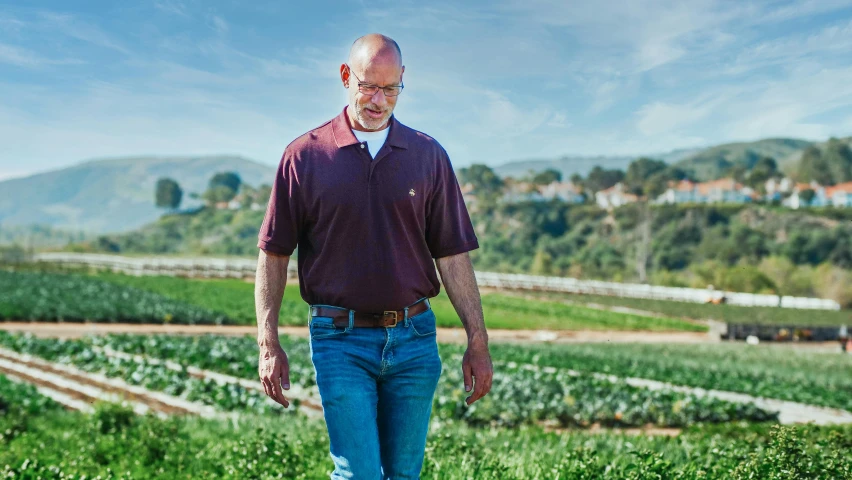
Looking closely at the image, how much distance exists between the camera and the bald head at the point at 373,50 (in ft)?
10.9

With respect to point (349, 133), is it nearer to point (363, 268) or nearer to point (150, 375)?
point (363, 268)

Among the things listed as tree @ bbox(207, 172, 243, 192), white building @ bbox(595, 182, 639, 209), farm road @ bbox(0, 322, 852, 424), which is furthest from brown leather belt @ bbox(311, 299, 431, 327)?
tree @ bbox(207, 172, 243, 192)

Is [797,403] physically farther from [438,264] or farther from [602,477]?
[438,264]

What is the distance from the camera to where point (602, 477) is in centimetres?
461

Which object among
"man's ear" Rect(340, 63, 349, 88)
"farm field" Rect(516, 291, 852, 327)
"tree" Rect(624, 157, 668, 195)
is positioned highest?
"tree" Rect(624, 157, 668, 195)

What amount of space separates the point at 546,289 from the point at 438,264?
51.6 metres

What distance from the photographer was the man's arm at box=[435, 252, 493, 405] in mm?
3559

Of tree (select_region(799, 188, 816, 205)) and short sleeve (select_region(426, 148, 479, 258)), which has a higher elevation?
tree (select_region(799, 188, 816, 205))

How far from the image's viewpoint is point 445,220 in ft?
11.7

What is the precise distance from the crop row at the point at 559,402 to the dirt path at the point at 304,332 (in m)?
10.5

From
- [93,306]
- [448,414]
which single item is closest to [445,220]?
[448,414]

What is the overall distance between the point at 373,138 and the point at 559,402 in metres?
8.49

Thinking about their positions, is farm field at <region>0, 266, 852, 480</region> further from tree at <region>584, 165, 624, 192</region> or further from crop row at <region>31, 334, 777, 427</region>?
tree at <region>584, 165, 624, 192</region>

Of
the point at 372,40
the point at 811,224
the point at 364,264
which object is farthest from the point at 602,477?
the point at 811,224
